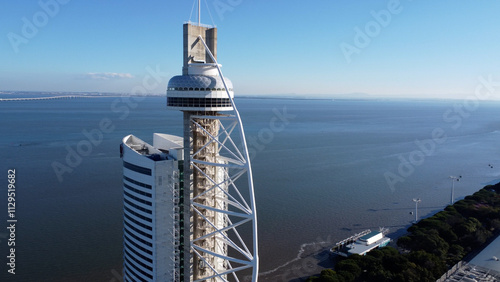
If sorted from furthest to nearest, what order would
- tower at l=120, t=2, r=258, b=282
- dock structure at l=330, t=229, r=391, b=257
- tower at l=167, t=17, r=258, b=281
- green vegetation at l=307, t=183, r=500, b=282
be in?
dock structure at l=330, t=229, r=391, b=257 → green vegetation at l=307, t=183, r=500, b=282 → tower at l=120, t=2, r=258, b=282 → tower at l=167, t=17, r=258, b=281

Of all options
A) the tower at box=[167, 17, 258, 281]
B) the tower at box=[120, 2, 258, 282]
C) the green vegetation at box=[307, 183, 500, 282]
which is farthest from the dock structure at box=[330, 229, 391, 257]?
the tower at box=[120, 2, 258, 282]

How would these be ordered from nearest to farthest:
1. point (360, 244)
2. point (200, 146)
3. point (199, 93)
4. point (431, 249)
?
point (199, 93) < point (200, 146) < point (431, 249) < point (360, 244)

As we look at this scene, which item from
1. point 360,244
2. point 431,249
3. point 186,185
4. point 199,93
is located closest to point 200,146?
point 186,185

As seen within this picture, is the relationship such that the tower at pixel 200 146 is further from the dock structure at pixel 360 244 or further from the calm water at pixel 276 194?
the dock structure at pixel 360 244

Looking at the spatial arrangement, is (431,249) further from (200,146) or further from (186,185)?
(186,185)

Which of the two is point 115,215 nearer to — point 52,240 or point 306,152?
point 52,240

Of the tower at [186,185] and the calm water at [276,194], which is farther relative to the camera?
the calm water at [276,194]

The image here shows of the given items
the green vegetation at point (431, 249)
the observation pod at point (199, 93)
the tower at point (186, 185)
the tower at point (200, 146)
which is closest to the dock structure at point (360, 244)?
the green vegetation at point (431, 249)

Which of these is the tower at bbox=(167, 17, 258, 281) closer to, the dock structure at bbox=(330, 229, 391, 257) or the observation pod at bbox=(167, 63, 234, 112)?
the observation pod at bbox=(167, 63, 234, 112)

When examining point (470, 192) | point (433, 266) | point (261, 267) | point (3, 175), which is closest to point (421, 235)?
point (433, 266)
